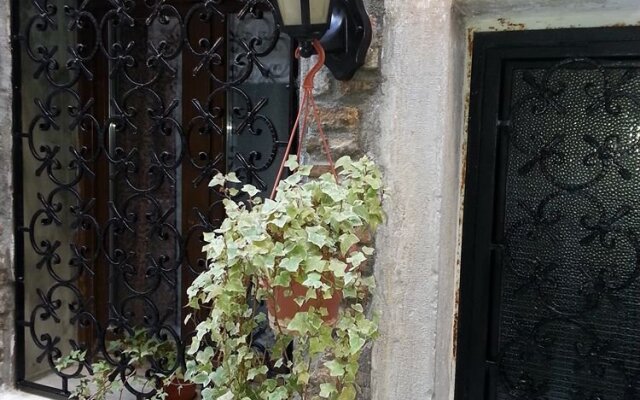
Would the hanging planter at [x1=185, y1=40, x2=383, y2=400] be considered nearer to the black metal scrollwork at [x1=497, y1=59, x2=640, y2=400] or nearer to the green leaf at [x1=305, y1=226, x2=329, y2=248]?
the green leaf at [x1=305, y1=226, x2=329, y2=248]

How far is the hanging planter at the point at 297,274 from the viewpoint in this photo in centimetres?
153

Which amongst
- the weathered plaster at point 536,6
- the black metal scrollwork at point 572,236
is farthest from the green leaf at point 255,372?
the weathered plaster at point 536,6

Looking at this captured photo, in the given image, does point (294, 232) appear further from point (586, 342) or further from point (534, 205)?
point (586, 342)

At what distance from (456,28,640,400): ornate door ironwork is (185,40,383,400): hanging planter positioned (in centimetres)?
57

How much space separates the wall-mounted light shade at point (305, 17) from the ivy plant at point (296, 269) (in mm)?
379

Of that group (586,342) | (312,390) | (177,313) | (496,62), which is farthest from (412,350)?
(177,313)

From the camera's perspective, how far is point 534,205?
202 cm

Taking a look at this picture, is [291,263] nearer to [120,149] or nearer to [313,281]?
[313,281]

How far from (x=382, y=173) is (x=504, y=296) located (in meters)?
0.62

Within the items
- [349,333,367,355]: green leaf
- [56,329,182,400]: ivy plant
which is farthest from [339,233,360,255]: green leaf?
[56,329,182,400]: ivy plant

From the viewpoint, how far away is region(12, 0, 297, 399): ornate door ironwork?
252 centimetres

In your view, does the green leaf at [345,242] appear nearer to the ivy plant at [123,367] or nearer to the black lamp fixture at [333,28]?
the black lamp fixture at [333,28]

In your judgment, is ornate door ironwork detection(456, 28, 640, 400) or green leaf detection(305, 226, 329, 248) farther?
ornate door ironwork detection(456, 28, 640, 400)

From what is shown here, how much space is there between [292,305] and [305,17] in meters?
0.81
